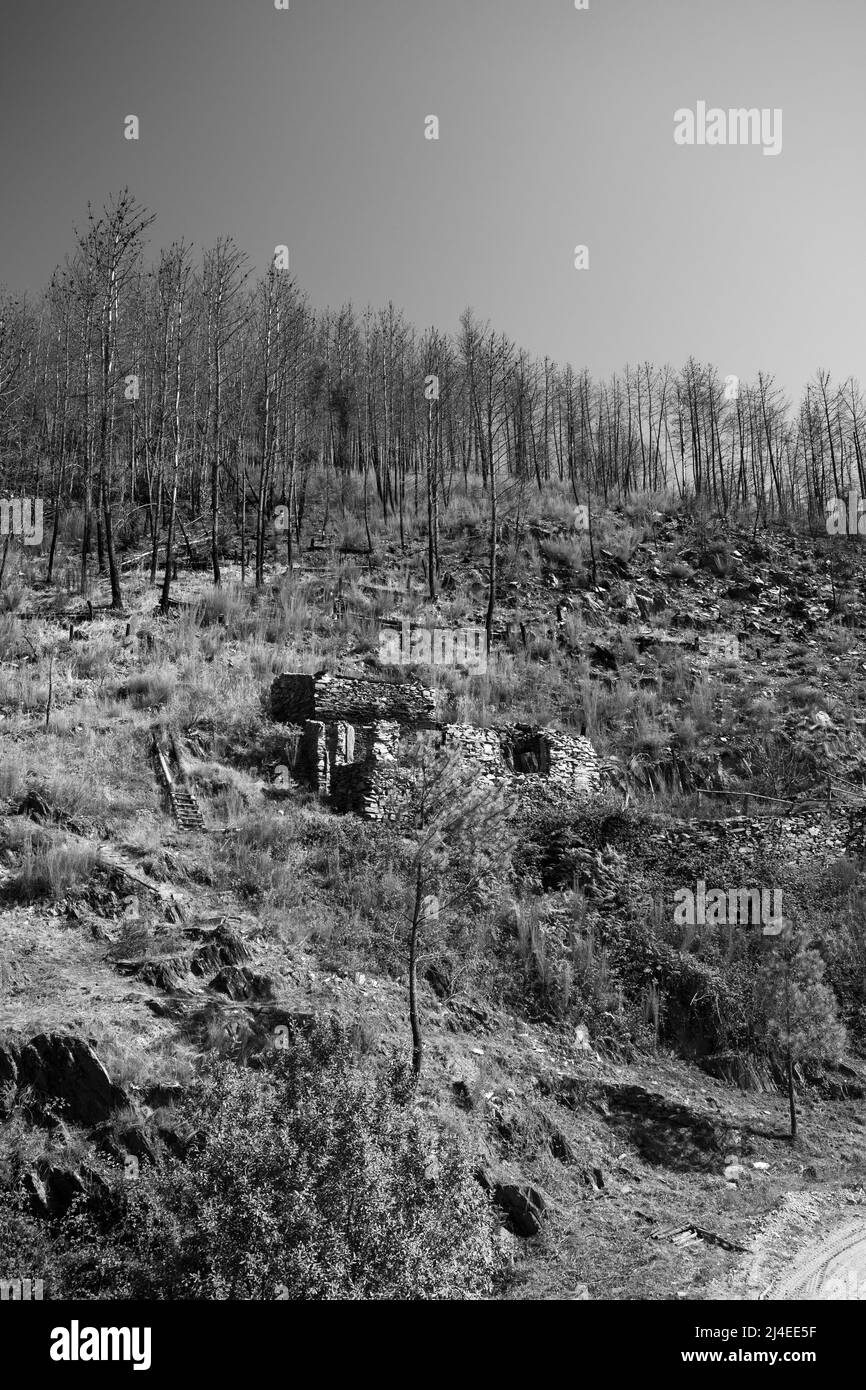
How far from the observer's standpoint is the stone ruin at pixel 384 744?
1903cm

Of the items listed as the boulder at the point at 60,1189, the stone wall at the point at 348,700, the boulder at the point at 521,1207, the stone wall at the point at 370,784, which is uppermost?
the stone wall at the point at 348,700

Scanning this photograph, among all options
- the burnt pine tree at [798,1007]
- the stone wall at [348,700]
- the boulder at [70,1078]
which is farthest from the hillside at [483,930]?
the stone wall at [348,700]

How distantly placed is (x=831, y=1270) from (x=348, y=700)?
49.5 ft

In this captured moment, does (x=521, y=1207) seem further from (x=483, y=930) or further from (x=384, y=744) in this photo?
(x=384, y=744)

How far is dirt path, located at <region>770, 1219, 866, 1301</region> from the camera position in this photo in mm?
8992

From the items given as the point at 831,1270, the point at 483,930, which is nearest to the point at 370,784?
the point at 483,930

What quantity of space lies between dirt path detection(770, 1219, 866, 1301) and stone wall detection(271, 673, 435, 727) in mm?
13849

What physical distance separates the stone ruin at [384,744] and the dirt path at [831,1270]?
11.0 metres

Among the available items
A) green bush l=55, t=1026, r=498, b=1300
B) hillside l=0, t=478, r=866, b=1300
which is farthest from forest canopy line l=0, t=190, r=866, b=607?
green bush l=55, t=1026, r=498, b=1300

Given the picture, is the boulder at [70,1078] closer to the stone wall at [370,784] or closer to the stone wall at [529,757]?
the stone wall at [370,784]

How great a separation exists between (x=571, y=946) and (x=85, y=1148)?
32.4ft

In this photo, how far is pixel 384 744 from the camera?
1978 cm

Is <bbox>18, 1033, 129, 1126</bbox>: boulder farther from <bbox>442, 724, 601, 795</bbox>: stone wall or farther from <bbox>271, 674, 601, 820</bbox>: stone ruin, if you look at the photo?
<bbox>442, 724, 601, 795</bbox>: stone wall
